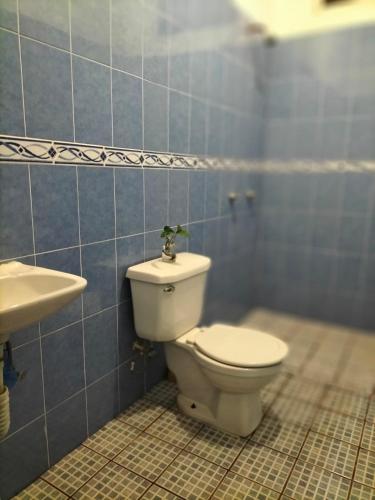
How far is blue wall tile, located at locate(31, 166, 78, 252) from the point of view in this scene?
1.24m

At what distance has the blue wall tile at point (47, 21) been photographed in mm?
1122

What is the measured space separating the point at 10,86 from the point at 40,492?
55.1 inches

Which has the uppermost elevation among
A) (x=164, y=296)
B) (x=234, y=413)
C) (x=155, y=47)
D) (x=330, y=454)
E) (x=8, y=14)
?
(x=155, y=47)

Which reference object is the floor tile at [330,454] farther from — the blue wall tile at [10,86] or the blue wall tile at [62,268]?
the blue wall tile at [10,86]

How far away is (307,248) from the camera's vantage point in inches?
115

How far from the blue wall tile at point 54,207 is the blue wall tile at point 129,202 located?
0.23 m

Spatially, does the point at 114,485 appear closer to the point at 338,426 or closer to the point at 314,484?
the point at 314,484

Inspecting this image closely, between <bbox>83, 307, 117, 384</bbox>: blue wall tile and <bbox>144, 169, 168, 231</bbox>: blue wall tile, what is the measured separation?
17.9 inches

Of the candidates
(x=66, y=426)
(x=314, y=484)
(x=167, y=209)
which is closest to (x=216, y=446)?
(x=314, y=484)

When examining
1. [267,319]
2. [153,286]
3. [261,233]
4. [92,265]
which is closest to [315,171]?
[261,233]

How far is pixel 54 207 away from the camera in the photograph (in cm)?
129

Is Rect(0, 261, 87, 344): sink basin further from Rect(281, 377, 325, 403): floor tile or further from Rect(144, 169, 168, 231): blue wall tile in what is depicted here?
Rect(281, 377, 325, 403): floor tile

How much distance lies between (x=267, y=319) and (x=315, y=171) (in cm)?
122

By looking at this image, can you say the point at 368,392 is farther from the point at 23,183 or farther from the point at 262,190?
the point at 23,183
